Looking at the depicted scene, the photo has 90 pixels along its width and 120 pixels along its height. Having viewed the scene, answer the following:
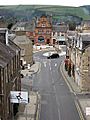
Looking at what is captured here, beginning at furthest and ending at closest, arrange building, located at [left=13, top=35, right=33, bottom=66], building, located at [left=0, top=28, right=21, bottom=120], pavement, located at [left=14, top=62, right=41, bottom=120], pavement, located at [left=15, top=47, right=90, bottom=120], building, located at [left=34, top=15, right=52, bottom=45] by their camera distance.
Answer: building, located at [left=34, top=15, right=52, bottom=45] → building, located at [left=13, top=35, right=33, bottom=66] → pavement, located at [left=15, top=47, right=90, bottom=120] → pavement, located at [left=14, top=62, right=41, bottom=120] → building, located at [left=0, top=28, right=21, bottom=120]

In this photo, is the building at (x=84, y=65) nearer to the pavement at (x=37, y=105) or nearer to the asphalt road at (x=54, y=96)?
the pavement at (x=37, y=105)

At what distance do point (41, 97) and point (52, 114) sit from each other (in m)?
8.75

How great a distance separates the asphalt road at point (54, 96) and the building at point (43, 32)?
54.3 metres

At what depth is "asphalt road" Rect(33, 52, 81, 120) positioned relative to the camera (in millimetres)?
40781

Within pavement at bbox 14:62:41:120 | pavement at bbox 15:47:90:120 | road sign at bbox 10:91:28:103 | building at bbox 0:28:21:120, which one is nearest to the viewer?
building at bbox 0:28:21:120

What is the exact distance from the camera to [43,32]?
5138 inches

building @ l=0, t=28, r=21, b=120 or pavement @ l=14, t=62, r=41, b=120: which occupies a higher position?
building @ l=0, t=28, r=21, b=120

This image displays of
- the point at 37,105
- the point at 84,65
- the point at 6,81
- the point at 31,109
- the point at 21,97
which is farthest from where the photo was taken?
the point at 84,65

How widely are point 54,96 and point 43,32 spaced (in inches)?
3229

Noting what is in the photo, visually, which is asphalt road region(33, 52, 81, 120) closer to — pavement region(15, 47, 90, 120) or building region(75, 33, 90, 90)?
pavement region(15, 47, 90, 120)

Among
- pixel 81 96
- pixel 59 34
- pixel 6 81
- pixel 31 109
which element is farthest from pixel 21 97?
pixel 59 34

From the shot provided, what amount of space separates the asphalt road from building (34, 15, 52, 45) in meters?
54.3

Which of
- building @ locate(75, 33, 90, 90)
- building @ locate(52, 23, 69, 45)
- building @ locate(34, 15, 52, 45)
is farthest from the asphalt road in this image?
building @ locate(52, 23, 69, 45)

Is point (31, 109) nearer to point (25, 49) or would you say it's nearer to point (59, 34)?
point (25, 49)
